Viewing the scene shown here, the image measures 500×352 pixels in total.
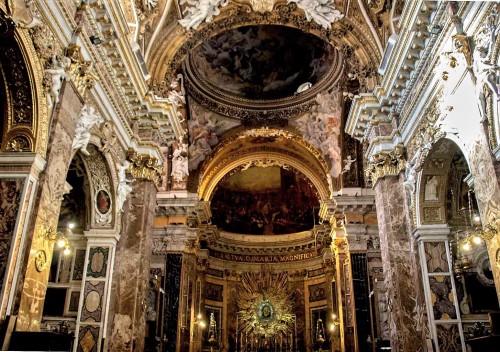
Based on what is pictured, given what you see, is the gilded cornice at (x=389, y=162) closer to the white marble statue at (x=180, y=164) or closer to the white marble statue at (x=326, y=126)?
the white marble statue at (x=326, y=126)

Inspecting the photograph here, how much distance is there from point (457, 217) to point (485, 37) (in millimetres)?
4125

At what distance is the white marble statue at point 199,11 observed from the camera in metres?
11.2

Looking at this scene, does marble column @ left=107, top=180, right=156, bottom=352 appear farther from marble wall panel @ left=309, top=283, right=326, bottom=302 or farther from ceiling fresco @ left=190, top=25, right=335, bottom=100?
marble wall panel @ left=309, top=283, right=326, bottom=302

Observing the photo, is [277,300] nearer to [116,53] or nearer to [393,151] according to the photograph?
[393,151]

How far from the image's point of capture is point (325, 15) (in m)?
11.2

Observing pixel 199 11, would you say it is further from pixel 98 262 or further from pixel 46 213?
pixel 46 213

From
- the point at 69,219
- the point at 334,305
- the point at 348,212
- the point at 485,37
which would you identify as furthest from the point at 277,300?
the point at 485,37

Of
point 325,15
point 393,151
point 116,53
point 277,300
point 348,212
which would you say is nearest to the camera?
point 116,53

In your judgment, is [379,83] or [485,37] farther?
[379,83]

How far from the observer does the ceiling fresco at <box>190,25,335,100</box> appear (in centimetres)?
1700

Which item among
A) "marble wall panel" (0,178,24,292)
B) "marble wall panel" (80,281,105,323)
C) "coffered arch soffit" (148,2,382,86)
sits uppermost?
"coffered arch soffit" (148,2,382,86)

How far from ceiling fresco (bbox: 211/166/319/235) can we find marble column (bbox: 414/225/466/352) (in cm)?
1460

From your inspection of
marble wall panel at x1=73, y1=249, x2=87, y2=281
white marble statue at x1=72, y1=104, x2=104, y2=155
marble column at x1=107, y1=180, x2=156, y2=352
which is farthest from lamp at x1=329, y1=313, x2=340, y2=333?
white marble statue at x1=72, y1=104, x2=104, y2=155

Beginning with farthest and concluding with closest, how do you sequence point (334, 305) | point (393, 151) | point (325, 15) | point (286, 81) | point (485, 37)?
1. point (334, 305)
2. point (286, 81)
3. point (325, 15)
4. point (393, 151)
5. point (485, 37)
